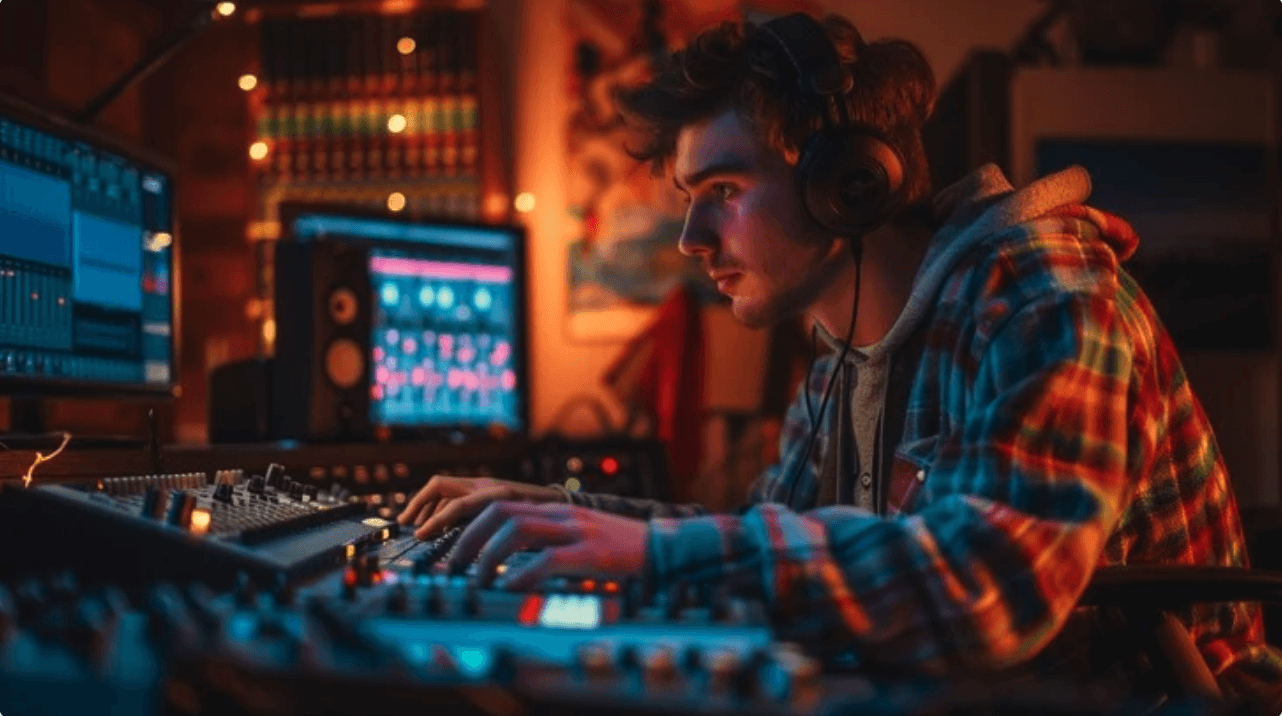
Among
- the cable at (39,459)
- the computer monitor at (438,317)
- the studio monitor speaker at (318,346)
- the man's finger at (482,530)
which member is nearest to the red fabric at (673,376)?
the computer monitor at (438,317)

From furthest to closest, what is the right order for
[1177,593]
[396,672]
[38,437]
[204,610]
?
[38,437] < [1177,593] < [204,610] < [396,672]

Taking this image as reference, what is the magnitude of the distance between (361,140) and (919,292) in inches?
125

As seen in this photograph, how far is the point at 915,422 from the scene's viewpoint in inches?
50.4

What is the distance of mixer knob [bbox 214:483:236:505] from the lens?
109cm

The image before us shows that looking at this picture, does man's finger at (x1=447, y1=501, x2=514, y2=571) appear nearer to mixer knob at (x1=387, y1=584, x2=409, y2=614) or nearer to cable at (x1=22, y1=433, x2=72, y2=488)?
mixer knob at (x1=387, y1=584, x2=409, y2=614)

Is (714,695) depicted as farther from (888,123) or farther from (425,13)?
(425,13)

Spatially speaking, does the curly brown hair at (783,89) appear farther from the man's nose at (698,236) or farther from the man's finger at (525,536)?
the man's finger at (525,536)

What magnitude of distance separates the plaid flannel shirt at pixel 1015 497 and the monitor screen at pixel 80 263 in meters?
0.88

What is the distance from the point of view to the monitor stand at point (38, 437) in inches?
51.0

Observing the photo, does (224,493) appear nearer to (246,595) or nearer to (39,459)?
(39,459)

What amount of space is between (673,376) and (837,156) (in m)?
2.69

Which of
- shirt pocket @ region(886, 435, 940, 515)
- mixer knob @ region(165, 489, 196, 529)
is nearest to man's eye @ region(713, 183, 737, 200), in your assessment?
shirt pocket @ region(886, 435, 940, 515)

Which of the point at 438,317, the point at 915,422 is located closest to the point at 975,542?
the point at 915,422

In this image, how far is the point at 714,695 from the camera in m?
0.57
